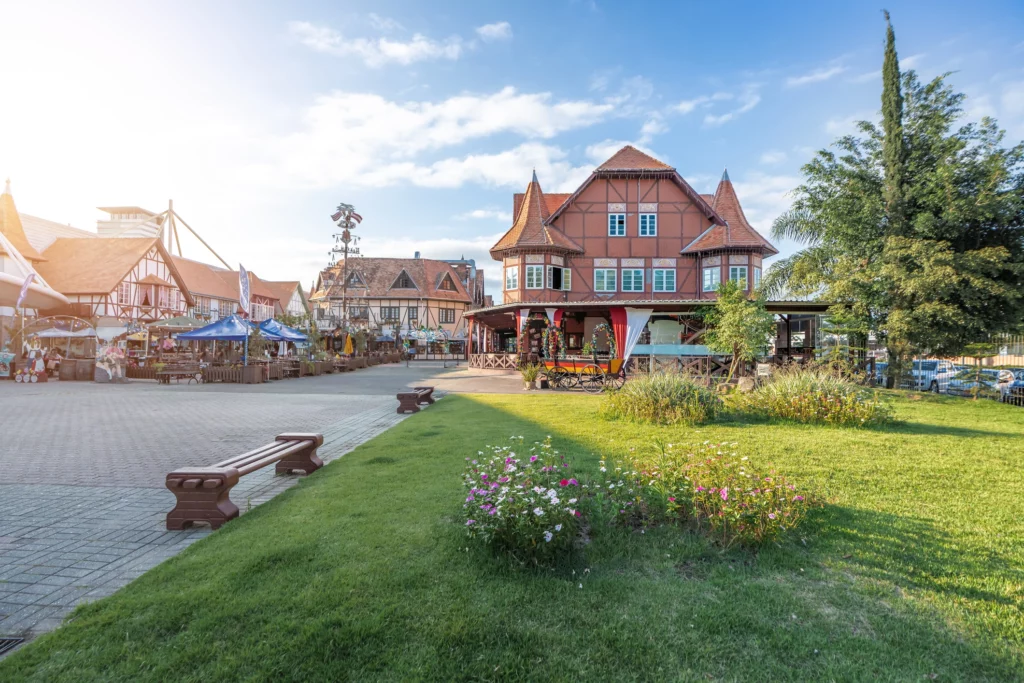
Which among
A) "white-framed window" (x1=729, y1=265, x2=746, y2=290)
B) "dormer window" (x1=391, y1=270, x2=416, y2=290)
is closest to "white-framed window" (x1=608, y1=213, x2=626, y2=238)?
"white-framed window" (x1=729, y1=265, x2=746, y2=290)

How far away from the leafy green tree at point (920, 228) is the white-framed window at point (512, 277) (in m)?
15.0

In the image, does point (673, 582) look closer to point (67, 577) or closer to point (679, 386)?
point (67, 577)

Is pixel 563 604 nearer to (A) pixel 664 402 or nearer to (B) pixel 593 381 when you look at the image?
(A) pixel 664 402

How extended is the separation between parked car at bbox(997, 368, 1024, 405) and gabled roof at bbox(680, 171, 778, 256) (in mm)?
13066

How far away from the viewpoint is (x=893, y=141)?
54.8 feet

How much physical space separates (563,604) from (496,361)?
80.1 ft

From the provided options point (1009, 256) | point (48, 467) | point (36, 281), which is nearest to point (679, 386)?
point (36, 281)

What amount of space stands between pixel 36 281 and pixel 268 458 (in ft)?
8.87

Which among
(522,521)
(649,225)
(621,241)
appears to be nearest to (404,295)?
(621,241)

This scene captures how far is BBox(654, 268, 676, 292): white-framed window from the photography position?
97.7ft

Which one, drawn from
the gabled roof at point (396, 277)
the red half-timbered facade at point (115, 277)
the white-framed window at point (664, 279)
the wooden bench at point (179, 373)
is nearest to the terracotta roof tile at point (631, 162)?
the white-framed window at point (664, 279)

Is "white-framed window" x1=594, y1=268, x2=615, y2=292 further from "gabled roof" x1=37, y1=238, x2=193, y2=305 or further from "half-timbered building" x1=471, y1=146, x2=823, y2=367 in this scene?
"gabled roof" x1=37, y1=238, x2=193, y2=305

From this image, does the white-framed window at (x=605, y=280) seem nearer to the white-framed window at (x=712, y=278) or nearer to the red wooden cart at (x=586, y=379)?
the white-framed window at (x=712, y=278)

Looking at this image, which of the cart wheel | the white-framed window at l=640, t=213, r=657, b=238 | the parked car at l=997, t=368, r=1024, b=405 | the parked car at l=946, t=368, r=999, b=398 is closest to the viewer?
the parked car at l=946, t=368, r=999, b=398
